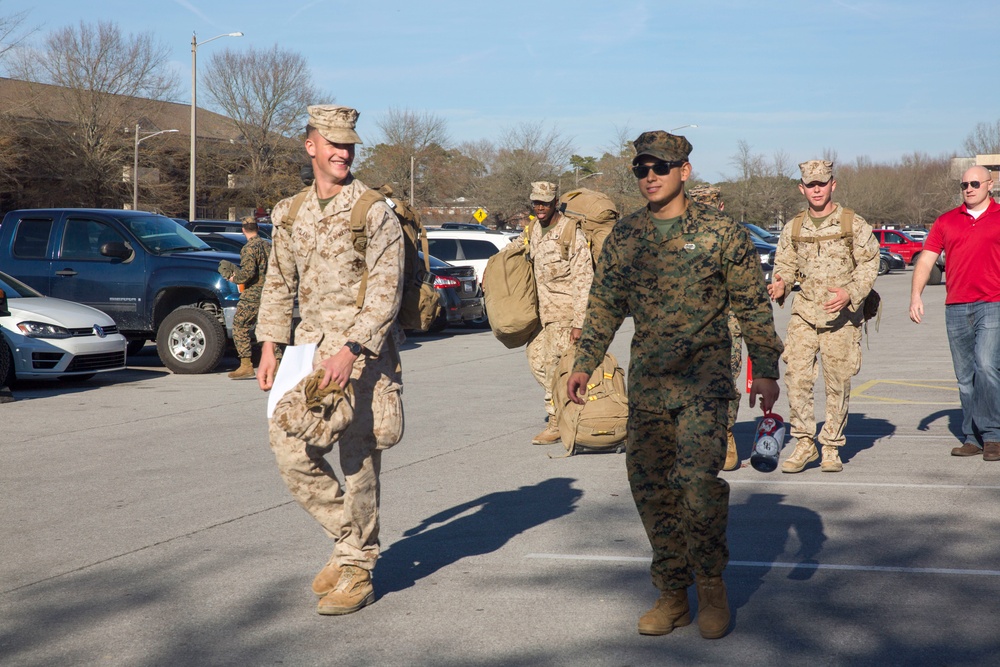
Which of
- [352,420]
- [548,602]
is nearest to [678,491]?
[548,602]

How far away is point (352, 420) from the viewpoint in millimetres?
4562

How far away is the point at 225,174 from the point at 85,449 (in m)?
64.3

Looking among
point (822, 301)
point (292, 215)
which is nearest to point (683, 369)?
point (292, 215)

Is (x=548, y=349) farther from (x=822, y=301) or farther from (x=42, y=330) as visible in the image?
(x=42, y=330)

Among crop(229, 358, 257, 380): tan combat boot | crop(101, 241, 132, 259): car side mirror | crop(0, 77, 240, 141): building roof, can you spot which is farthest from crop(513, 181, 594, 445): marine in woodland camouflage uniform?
crop(0, 77, 240, 141): building roof

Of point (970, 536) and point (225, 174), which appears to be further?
point (225, 174)

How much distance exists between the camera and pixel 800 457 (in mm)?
7828

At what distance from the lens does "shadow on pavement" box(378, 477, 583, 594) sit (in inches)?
214

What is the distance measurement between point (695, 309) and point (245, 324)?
993 cm

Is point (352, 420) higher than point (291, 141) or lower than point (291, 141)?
lower

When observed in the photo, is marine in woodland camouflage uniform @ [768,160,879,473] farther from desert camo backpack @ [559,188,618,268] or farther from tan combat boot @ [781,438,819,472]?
desert camo backpack @ [559,188,618,268]

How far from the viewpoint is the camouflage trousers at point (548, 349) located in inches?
331

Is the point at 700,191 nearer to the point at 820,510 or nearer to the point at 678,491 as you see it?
the point at 820,510

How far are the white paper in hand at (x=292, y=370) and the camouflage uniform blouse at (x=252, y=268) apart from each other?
861cm
